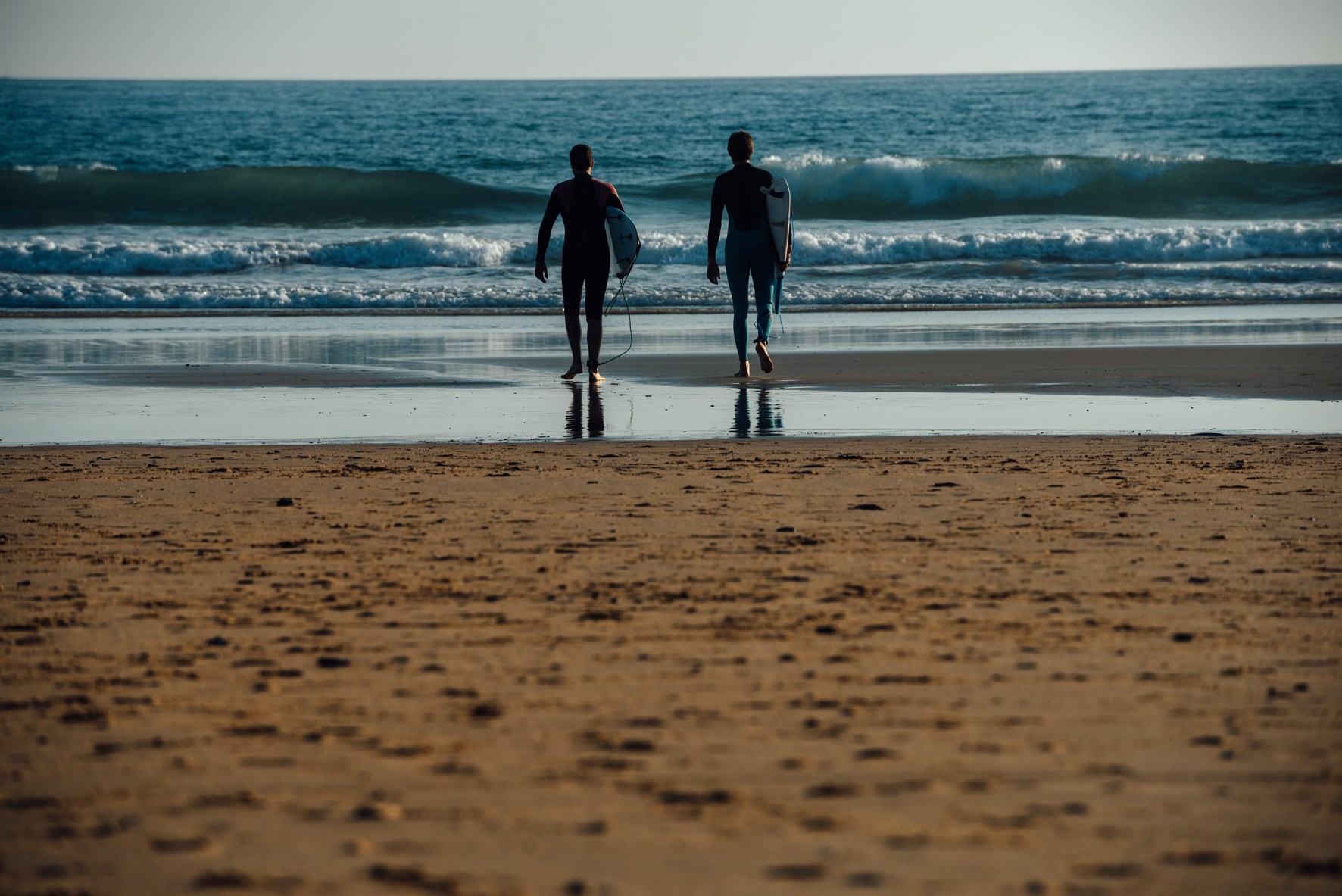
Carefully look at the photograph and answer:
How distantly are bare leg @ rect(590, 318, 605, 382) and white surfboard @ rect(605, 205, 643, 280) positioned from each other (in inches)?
16.5

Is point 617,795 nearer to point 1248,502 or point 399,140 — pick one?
point 1248,502

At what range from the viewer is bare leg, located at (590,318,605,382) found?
9.06 meters

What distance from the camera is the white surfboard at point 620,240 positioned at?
9164 millimetres

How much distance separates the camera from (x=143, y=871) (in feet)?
5.92

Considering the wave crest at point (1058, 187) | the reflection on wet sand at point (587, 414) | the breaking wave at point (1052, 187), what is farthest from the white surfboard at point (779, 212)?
the wave crest at point (1058, 187)

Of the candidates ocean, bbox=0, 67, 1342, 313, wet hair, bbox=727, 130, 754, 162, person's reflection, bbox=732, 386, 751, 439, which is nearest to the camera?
person's reflection, bbox=732, 386, 751, 439

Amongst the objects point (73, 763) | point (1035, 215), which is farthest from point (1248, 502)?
point (1035, 215)

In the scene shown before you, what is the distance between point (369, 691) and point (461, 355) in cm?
851

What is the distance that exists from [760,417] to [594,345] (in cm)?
218

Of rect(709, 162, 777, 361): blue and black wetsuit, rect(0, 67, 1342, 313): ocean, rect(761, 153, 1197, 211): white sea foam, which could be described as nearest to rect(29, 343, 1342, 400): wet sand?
rect(709, 162, 777, 361): blue and black wetsuit

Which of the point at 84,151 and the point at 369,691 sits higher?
the point at 84,151

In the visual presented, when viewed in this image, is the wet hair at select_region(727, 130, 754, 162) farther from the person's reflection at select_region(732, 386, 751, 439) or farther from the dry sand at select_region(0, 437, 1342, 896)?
the dry sand at select_region(0, 437, 1342, 896)

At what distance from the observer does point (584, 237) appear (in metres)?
9.06

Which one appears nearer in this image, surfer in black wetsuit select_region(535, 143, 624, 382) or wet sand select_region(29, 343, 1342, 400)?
wet sand select_region(29, 343, 1342, 400)
